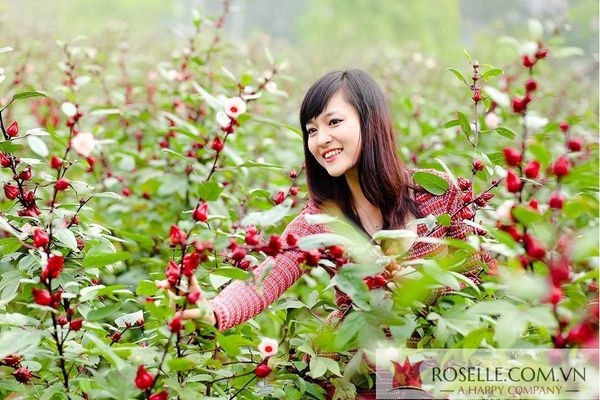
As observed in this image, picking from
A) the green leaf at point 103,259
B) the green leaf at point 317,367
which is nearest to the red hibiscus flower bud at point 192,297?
the green leaf at point 103,259

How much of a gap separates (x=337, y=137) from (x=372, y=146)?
12cm

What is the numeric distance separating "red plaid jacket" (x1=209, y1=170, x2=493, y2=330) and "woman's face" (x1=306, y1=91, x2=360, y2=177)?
0.56 feet

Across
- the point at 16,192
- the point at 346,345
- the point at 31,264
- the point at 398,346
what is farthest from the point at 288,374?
the point at 16,192

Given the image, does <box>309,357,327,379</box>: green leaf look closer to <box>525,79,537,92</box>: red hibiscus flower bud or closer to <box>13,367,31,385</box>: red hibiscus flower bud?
<box>13,367,31,385</box>: red hibiscus flower bud

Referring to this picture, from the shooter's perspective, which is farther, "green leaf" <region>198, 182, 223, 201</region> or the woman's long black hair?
the woman's long black hair

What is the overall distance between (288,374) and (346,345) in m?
0.33

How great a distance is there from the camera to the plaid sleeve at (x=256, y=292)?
155 centimetres

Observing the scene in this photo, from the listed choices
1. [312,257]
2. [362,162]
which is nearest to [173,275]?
[312,257]

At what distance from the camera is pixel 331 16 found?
17703mm

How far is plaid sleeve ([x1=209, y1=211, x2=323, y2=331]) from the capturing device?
1547mm

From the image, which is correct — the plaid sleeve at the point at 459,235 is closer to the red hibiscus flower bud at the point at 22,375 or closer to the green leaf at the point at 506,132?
the green leaf at the point at 506,132

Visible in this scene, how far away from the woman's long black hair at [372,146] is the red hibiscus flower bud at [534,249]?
845 millimetres

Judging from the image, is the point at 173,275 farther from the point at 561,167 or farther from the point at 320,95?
the point at 320,95

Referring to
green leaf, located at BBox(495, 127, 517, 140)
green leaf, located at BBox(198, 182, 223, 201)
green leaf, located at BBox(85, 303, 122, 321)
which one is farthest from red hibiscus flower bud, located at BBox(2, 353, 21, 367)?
green leaf, located at BBox(495, 127, 517, 140)
